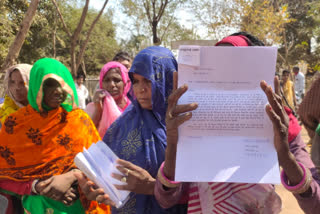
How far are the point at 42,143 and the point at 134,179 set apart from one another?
3.59 feet

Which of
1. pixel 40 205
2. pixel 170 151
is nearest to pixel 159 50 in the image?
pixel 170 151

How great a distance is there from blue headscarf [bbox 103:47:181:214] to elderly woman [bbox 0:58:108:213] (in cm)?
64

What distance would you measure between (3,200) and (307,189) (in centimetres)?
222

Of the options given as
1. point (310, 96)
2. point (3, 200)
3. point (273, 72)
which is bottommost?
point (3, 200)

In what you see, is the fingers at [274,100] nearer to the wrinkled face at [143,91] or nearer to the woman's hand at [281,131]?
the woman's hand at [281,131]

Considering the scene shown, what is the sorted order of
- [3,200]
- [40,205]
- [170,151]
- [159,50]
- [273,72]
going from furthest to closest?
1. [3,200]
2. [40,205]
3. [159,50]
4. [170,151]
5. [273,72]

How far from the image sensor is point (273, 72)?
116cm

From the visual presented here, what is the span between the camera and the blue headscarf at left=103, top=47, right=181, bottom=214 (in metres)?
1.79

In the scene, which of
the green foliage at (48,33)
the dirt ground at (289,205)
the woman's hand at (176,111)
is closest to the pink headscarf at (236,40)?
the woman's hand at (176,111)

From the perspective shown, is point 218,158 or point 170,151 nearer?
point 218,158

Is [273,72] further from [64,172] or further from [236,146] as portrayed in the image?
[64,172]

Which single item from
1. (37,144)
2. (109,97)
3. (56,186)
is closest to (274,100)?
(56,186)

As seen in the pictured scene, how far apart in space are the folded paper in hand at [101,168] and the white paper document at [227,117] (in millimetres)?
480

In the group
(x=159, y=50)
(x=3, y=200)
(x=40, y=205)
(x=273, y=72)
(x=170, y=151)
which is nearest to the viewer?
(x=273, y=72)
